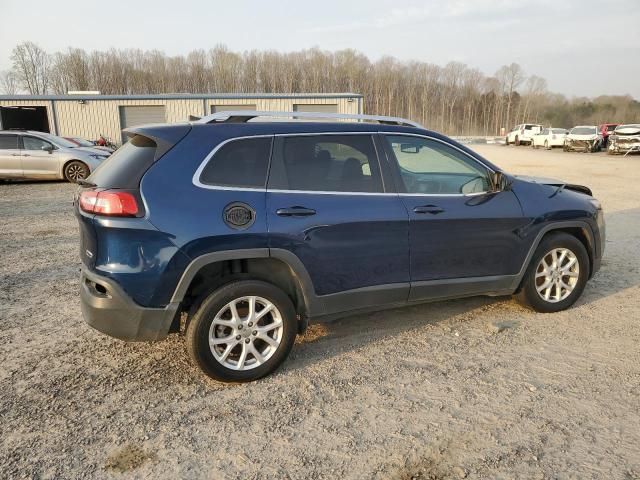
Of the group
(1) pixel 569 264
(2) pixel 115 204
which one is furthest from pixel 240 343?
(1) pixel 569 264

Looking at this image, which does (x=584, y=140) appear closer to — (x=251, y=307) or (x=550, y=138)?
(x=550, y=138)

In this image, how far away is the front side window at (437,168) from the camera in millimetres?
3805

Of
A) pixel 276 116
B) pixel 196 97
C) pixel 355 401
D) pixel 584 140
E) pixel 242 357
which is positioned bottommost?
pixel 355 401

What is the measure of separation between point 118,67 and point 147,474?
76.6m

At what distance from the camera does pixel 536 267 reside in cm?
Answer: 430

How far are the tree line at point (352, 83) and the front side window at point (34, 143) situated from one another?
5917cm

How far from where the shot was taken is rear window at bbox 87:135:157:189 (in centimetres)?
304

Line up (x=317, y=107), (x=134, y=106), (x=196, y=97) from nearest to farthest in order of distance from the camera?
(x=196, y=97) < (x=317, y=107) < (x=134, y=106)

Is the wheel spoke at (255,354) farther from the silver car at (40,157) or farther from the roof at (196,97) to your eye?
the roof at (196,97)

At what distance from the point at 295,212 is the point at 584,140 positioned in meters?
32.5

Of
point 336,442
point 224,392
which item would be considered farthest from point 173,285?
point 336,442

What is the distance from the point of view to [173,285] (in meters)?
3.05

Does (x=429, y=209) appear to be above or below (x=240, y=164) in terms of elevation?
below

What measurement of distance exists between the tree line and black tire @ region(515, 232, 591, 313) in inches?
2634
